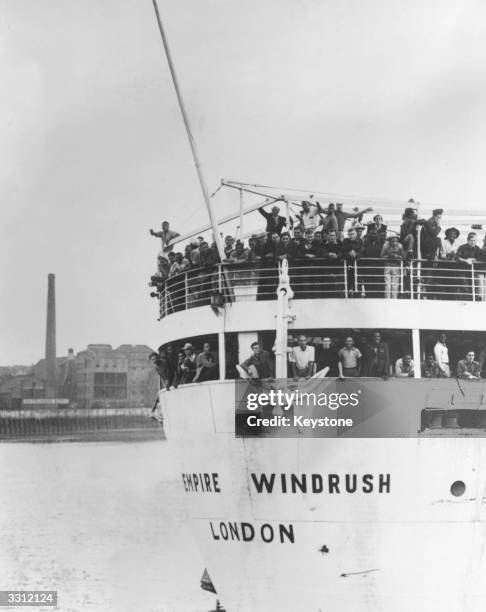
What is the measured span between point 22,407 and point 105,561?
33.1 meters

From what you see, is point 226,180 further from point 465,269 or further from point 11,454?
point 11,454

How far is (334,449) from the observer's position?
16969 millimetres

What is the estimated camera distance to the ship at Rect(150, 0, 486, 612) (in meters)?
17.0

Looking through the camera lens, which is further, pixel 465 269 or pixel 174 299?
pixel 174 299

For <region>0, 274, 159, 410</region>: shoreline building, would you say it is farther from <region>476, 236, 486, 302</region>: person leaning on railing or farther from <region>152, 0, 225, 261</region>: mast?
<region>476, 236, 486, 302</region>: person leaning on railing

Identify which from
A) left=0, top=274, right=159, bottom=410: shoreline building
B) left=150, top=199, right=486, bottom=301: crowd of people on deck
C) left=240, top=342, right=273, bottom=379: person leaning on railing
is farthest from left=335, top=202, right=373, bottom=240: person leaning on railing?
left=0, top=274, right=159, bottom=410: shoreline building

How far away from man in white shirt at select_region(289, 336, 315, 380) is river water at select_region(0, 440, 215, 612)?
833cm

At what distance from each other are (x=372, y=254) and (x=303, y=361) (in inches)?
93.7

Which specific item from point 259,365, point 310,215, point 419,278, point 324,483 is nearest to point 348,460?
point 324,483

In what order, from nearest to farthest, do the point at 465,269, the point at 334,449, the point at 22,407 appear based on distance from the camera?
the point at 334,449 → the point at 465,269 → the point at 22,407

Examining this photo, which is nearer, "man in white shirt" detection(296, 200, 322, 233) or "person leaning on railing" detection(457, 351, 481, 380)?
"person leaning on railing" detection(457, 351, 481, 380)

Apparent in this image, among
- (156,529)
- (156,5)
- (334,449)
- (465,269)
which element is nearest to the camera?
(334,449)

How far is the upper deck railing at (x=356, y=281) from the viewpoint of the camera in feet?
58.5

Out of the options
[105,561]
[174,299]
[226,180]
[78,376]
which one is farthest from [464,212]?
[78,376]
